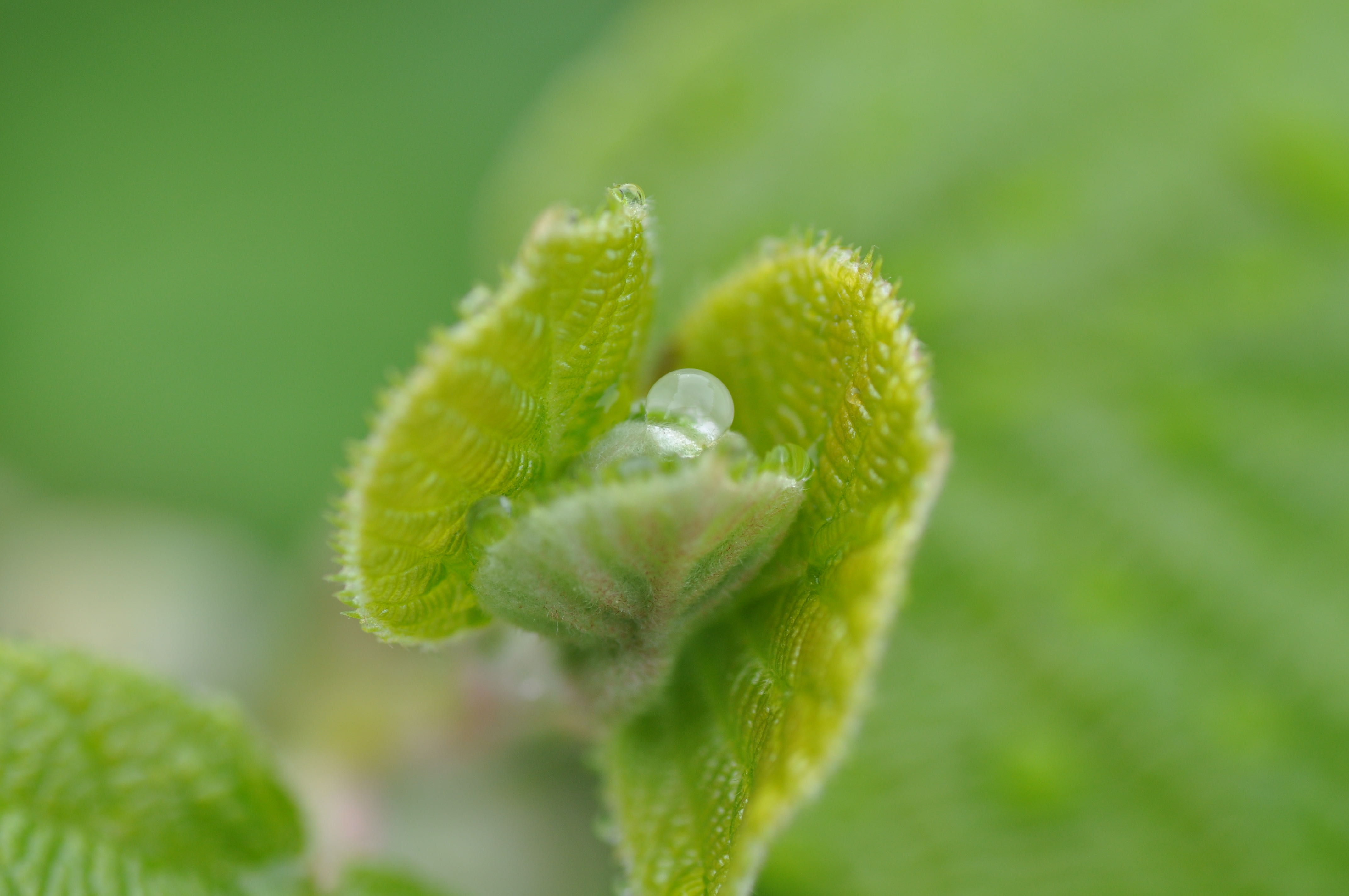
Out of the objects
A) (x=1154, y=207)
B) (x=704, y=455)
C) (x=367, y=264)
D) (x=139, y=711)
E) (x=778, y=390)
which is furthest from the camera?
(x=367, y=264)

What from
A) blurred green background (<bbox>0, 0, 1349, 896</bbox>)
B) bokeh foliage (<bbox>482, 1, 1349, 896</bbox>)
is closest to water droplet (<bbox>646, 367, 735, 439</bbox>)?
blurred green background (<bbox>0, 0, 1349, 896</bbox>)

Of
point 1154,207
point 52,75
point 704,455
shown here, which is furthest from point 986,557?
point 52,75

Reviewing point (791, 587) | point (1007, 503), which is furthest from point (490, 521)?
point (1007, 503)

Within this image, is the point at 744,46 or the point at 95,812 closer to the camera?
the point at 95,812

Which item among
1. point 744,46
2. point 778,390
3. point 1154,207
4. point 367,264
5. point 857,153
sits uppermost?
point 367,264

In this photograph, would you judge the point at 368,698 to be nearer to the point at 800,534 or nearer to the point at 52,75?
the point at 800,534

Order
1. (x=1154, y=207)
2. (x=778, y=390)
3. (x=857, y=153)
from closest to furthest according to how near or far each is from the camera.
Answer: (x=778, y=390) < (x=1154, y=207) < (x=857, y=153)

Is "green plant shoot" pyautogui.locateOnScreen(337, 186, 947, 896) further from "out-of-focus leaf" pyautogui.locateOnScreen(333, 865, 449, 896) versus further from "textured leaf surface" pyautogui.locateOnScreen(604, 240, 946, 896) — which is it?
"out-of-focus leaf" pyautogui.locateOnScreen(333, 865, 449, 896)
